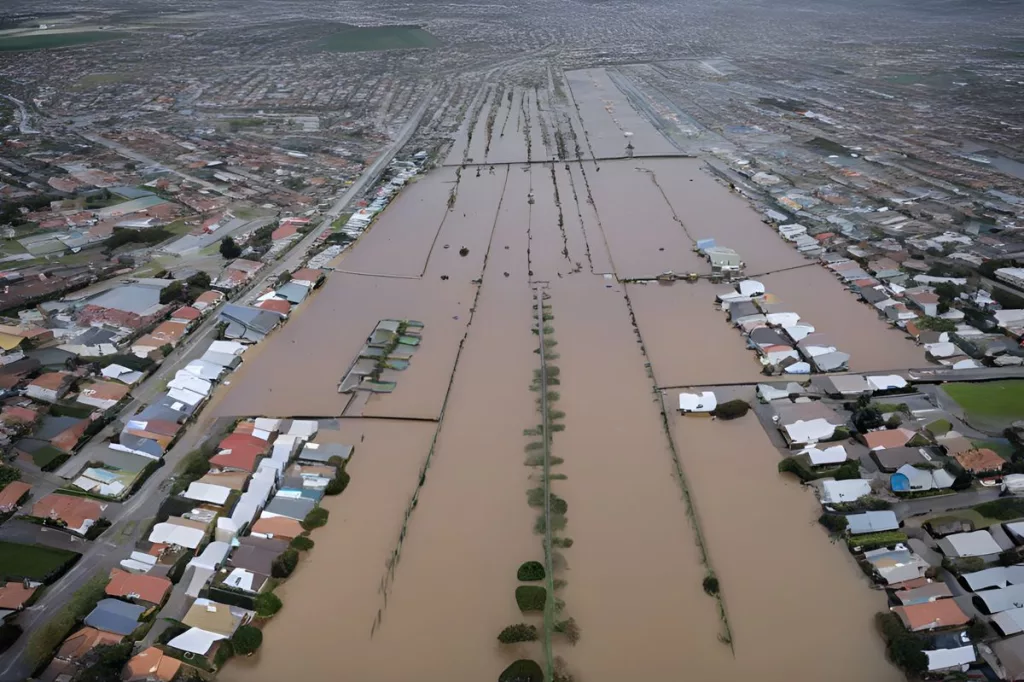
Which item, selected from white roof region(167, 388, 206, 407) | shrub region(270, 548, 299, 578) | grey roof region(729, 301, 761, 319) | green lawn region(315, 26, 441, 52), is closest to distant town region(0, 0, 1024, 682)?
shrub region(270, 548, 299, 578)

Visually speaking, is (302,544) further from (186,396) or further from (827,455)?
(827,455)

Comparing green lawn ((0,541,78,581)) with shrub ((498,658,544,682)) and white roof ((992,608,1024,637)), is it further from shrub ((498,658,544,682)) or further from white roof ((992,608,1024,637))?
white roof ((992,608,1024,637))

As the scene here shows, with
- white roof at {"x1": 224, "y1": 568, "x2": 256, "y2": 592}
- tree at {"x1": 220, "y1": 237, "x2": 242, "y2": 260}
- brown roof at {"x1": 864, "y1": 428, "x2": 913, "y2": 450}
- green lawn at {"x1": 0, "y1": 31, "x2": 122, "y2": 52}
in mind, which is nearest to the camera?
white roof at {"x1": 224, "y1": 568, "x2": 256, "y2": 592}

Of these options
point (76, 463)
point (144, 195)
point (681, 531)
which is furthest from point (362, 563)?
point (144, 195)

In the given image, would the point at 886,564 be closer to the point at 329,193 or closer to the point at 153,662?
the point at 153,662

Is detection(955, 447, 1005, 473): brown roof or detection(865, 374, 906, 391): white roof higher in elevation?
detection(865, 374, 906, 391): white roof

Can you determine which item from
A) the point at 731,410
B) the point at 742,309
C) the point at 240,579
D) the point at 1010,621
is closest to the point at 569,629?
the point at 240,579

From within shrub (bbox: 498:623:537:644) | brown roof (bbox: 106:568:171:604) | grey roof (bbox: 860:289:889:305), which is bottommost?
shrub (bbox: 498:623:537:644)
